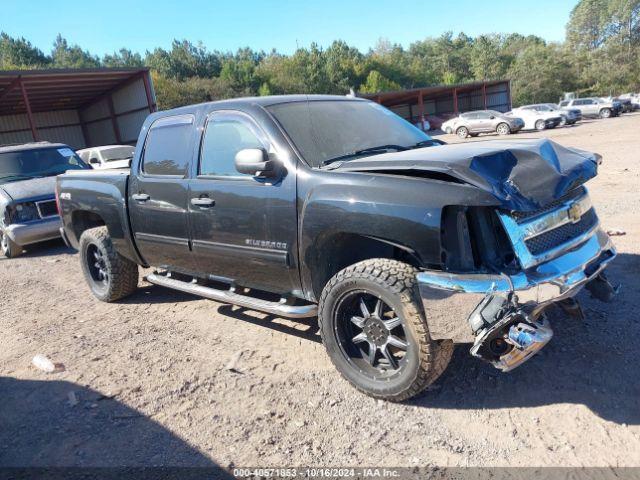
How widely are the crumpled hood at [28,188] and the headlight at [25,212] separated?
0.47 ft

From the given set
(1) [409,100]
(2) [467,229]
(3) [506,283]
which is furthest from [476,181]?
(1) [409,100]

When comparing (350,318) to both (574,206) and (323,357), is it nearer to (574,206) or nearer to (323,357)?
(323,357)

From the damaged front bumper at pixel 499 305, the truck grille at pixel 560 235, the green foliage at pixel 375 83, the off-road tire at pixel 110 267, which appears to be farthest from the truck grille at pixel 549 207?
the green foliage at pixel 375 83

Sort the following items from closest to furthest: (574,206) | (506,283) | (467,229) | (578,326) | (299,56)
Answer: (506,283) → (467,229) → (574,206) → (578,326) → (299,56)

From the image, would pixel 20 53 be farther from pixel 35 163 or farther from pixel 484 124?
pixel 35 163

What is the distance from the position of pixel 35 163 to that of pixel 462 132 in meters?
26.5

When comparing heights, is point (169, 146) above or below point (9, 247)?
above

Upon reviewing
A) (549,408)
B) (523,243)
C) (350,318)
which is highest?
(523,243)

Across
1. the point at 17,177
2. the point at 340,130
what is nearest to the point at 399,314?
the point at 340,130

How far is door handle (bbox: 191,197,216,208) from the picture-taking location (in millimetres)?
3862

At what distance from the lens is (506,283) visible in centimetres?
258

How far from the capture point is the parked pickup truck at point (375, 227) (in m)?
2.66

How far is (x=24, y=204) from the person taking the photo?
26.4 ft

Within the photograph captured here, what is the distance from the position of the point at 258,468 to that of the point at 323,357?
3.99ft
